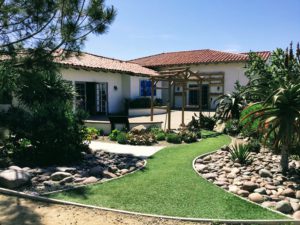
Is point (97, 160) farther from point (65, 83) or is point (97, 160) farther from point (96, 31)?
point (65, 83)

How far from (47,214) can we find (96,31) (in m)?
5.20

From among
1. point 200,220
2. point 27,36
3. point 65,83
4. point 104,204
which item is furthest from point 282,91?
point 65,83

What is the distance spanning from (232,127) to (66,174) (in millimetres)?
8368

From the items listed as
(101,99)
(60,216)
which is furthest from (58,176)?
(101,99)

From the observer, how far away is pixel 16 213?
489cm

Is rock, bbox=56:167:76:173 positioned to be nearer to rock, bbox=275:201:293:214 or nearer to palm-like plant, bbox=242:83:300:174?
palm-like plant, bbox=242:83:300:174

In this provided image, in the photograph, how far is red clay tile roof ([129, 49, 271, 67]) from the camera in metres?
25.5

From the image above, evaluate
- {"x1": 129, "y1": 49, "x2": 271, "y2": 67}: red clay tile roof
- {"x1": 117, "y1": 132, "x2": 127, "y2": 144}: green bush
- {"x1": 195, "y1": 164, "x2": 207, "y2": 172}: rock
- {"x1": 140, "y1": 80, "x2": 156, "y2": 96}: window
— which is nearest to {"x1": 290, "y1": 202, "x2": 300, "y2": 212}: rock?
{"x1": 195, "y1": 164, "x2": 207, "y2": 172}: rock

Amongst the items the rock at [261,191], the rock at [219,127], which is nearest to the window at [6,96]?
the rock at [261,191]

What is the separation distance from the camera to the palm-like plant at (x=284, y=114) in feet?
20.5

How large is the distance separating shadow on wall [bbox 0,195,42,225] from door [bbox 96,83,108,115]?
16.2 meters

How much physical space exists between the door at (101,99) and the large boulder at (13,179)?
15.3m

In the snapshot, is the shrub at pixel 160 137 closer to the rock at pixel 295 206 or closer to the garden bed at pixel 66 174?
the garden bed at pixel 66 174

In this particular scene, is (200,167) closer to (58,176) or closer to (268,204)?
(268,204)
